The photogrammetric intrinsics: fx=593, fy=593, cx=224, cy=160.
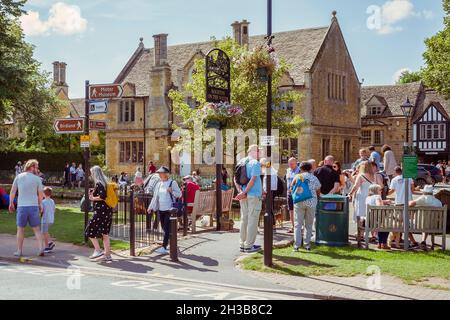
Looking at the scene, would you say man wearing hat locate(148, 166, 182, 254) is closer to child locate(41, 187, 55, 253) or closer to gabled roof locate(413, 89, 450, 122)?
child locate(41, 187, 55, 253)

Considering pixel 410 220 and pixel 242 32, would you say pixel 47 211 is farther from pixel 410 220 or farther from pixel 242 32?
pixel 242 32

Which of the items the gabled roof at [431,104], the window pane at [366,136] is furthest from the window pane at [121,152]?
the gabled roof at [431,104]

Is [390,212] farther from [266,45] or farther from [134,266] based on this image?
[134,266]

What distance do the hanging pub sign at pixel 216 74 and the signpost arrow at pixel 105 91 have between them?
216 cm

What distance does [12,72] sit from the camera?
23141mm

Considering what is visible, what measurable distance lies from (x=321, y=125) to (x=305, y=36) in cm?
715

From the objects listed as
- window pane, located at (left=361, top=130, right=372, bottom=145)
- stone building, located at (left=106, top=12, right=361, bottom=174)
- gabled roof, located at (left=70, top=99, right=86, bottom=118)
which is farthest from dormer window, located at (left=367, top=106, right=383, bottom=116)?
A: gabled roof, located at (left=70, top=99, right=86, bottom=118)

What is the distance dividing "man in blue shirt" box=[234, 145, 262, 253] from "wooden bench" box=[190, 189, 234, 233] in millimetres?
3311

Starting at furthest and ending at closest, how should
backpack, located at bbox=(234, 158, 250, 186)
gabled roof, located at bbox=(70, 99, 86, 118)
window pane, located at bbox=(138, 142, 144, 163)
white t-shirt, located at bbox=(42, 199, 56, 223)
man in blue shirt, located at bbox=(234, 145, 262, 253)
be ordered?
1. gabled roof, located at bbox=(70, 99, 86, 118)
2. window pane, located at bbox=(138, 142, 144, 163)
3. white t-shirt, located at bbox=(42, 199, 56, 223)
4. backpack, located at bbox=(234, 158, 250, 186)
5. man in blue shirt, located at bbox=(234, 145, 262, 253)

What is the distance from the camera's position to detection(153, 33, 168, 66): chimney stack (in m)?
45.6

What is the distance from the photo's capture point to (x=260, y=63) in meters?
11.7

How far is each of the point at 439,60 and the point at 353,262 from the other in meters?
29.3

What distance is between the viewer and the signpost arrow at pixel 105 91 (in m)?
13.4
